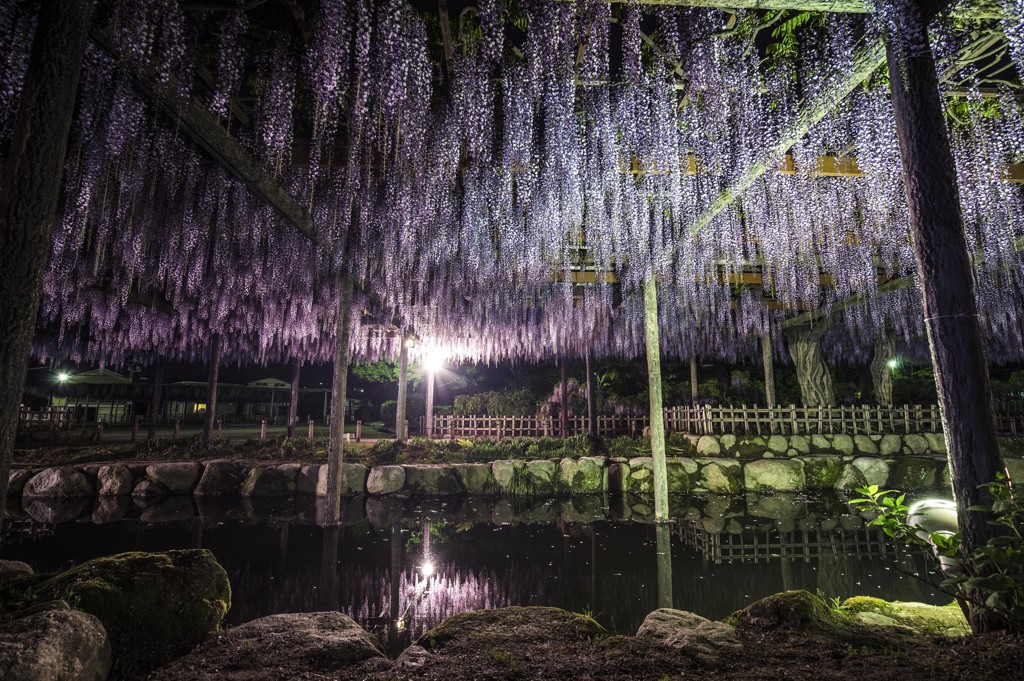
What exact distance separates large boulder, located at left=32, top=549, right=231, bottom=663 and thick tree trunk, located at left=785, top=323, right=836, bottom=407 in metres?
13.3

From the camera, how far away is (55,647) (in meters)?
1.87

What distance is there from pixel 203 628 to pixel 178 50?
4197mm

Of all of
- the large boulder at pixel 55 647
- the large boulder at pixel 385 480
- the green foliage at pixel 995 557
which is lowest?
the large boulder at pixel 385 480

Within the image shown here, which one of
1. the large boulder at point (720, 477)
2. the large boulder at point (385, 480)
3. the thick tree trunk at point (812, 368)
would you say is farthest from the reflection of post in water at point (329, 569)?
the thick tree trunk at point (812, 368)

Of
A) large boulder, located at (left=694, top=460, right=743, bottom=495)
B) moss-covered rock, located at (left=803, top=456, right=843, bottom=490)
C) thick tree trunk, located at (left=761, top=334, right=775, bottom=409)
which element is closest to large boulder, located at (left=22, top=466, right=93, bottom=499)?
large boulder, located at (left=694, top=460, right=743, bottom=495)

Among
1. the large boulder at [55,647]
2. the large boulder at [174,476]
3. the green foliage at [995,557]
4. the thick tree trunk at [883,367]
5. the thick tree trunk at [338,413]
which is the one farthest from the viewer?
the thick tree trunk at [883,367]

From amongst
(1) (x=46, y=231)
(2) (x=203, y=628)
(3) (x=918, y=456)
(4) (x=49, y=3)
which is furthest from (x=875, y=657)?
(3) (x=918, y=456)

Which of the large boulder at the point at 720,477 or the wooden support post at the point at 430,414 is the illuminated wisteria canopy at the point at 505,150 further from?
the large boulder at the point at 720,477

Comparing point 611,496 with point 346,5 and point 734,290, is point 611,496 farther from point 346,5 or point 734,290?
point 346,5

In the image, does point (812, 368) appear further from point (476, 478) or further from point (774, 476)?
point (476, 478)

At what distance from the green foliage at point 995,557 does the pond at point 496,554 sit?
903 mm

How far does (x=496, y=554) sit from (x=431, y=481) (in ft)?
13.2

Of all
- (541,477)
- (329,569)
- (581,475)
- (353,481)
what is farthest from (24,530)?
(581,475)

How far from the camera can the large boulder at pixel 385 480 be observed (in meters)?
8.62
